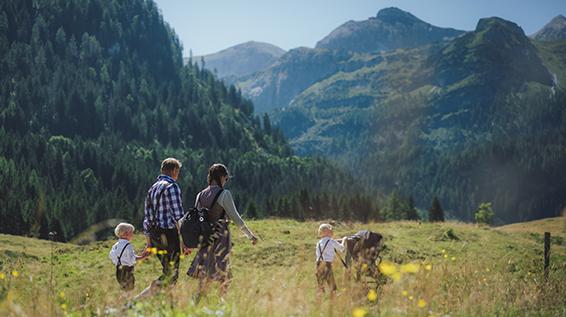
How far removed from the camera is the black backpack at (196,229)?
9188 mm

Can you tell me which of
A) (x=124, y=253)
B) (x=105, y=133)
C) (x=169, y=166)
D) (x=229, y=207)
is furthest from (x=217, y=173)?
(x=105, y=133)

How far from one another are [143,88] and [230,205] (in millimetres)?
188607

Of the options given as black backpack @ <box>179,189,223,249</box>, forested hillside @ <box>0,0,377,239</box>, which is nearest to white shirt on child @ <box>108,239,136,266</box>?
black backpack @ <box>179,189,223,249</box>

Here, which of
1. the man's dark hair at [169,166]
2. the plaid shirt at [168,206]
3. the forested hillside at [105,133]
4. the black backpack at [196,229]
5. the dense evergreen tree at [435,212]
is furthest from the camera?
the forested hillside at [105,133]

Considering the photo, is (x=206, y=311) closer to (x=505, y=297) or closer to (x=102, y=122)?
(x=505, y=297)

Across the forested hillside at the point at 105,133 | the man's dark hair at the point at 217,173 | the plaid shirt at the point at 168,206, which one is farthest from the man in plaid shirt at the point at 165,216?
the forested hillside at the point at 105,133

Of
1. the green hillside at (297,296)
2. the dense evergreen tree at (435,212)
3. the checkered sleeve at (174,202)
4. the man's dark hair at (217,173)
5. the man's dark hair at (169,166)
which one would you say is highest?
the man's dark hair at (169,166)

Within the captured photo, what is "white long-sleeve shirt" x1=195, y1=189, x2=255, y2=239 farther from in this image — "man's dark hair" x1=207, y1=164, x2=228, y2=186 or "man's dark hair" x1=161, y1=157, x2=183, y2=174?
"man's dark hair" x1=161, y1=157, x2=183, y2=174

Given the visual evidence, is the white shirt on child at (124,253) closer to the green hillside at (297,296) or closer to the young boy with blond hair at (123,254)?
the young boy with blond hair at (123,254)

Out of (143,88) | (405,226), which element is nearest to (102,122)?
(143,88)

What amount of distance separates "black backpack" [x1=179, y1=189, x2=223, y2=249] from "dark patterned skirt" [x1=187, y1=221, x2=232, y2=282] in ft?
0.49

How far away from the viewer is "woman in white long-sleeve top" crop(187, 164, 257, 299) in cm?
926

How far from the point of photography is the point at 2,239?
123 ft

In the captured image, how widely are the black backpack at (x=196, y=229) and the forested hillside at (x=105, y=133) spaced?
83.1m
